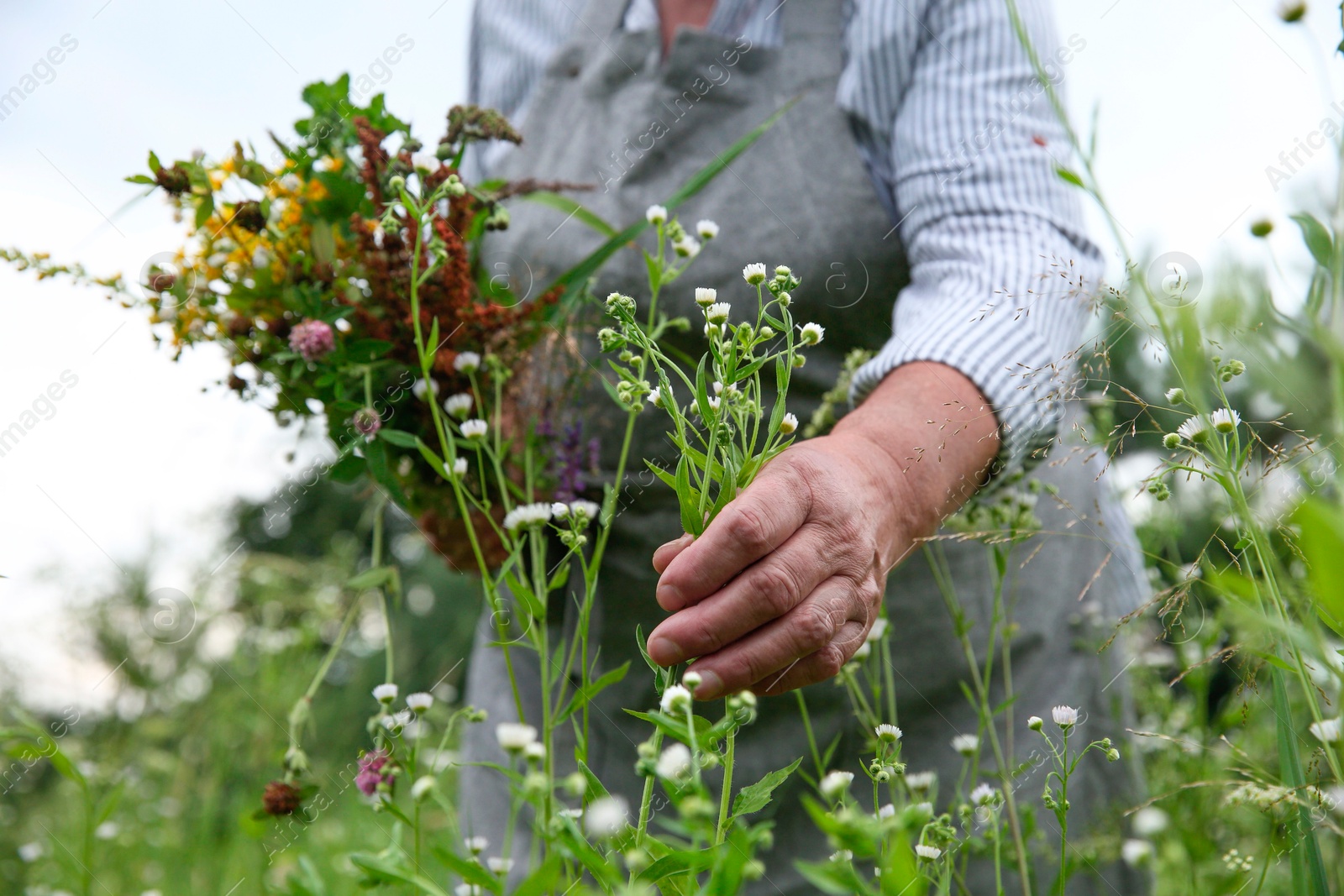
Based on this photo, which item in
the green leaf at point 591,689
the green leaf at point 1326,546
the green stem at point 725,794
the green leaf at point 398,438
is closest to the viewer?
the green leaf at point 1326,546

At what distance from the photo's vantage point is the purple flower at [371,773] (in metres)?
0.57

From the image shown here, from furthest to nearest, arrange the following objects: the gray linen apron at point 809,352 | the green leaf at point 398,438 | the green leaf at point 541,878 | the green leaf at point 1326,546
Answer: the gray linen apron at point 809,352
the green leaf at point 398,438
the green leaf at point 541,878
the green leaf at point 1326,546

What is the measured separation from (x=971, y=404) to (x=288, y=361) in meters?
0.60

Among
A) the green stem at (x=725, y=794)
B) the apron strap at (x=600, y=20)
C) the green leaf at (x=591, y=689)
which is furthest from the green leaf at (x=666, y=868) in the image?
the apron strap at (x=600, y=20)

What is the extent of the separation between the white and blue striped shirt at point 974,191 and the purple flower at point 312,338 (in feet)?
1.53

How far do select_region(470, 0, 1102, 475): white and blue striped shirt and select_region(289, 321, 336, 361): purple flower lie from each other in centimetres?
47

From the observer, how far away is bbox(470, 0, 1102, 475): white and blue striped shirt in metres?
0.74

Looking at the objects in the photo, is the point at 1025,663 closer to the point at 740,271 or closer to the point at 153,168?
the point at 740,271

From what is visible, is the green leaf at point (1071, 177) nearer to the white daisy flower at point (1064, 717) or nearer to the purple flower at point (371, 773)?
the white daisy flower at point (1064, 717)

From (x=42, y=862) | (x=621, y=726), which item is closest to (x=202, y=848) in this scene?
(x=42, y=862)

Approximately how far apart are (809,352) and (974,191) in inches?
10.1

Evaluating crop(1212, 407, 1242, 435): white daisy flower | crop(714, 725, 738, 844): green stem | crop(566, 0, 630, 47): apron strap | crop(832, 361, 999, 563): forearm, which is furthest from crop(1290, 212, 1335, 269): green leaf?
crop(566, 0, 630, 47): apron strap

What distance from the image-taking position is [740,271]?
1.01 meters

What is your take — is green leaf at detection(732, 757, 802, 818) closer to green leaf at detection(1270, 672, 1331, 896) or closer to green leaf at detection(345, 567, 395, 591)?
green leaf at detection(1270, 672, 1331, 896)
